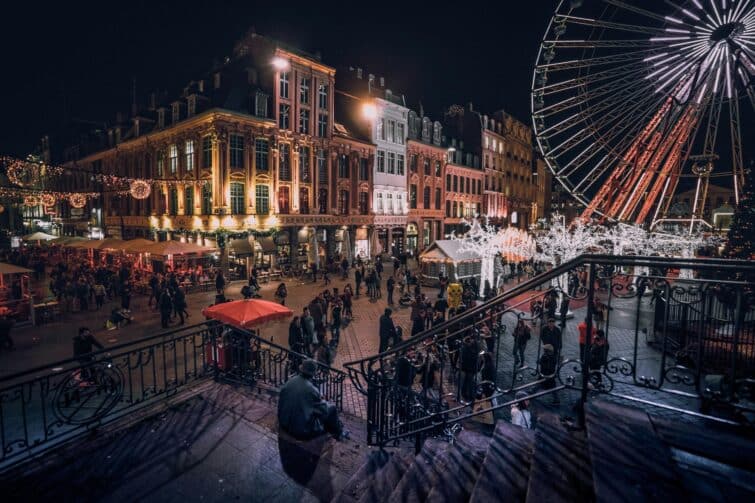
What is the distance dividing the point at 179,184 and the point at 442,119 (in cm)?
3760

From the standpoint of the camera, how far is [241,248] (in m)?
26.4

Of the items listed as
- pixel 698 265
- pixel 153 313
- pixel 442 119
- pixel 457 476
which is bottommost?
pixel 153 313

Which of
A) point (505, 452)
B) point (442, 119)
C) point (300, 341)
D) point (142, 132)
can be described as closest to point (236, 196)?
point (142, 132)

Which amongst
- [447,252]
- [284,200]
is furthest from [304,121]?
[447,252]

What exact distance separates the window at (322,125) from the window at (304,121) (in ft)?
3.61

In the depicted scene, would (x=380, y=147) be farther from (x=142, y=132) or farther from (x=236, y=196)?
(x=142, y=132)

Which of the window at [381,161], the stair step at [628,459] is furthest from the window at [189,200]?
the stair step at [628,459]

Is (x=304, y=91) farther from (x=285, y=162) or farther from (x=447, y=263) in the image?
(x=447, y=263)

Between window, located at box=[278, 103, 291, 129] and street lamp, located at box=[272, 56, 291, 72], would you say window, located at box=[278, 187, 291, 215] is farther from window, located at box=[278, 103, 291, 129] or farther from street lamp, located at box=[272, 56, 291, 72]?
street lamp, located at box=[272, 56, 291, 72]

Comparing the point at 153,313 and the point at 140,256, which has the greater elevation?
the point at 140,256

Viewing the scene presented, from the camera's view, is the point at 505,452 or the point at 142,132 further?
the point at 142,132

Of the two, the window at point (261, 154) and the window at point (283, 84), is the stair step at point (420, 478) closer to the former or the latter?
the window at point (261, 154)

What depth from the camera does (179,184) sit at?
2916 centimetres

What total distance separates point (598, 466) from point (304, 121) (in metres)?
31.3
